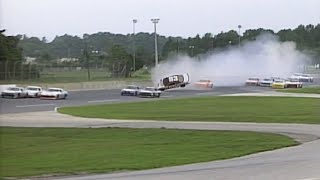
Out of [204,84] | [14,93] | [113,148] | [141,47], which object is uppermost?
[141,47]

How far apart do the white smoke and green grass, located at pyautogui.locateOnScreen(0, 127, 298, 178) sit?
7806cm

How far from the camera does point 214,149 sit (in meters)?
26.5

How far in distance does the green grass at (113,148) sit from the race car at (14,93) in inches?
1616

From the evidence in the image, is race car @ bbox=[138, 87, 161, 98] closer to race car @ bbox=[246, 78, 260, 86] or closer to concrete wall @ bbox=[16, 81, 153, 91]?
concrete wall @ bbox=[16, 81, 153, 91]

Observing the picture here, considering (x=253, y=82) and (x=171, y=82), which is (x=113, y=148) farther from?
(x=253, y=82)

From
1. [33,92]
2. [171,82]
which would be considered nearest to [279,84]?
[171,82]

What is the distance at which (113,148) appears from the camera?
2681 cm

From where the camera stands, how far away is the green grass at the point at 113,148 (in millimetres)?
20688

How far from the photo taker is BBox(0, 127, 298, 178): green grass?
67.9 feet

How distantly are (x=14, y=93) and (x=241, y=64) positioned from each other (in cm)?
6783

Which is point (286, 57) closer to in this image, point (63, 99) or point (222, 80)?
point (222, 80)

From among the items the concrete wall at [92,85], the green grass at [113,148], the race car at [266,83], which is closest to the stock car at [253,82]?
the race car at [266,83]

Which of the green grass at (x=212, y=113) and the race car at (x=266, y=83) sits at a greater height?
the green grass at (x=212, y=113)

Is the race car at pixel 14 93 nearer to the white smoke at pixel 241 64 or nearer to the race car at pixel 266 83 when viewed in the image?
the white smoke at pixel 241 64
